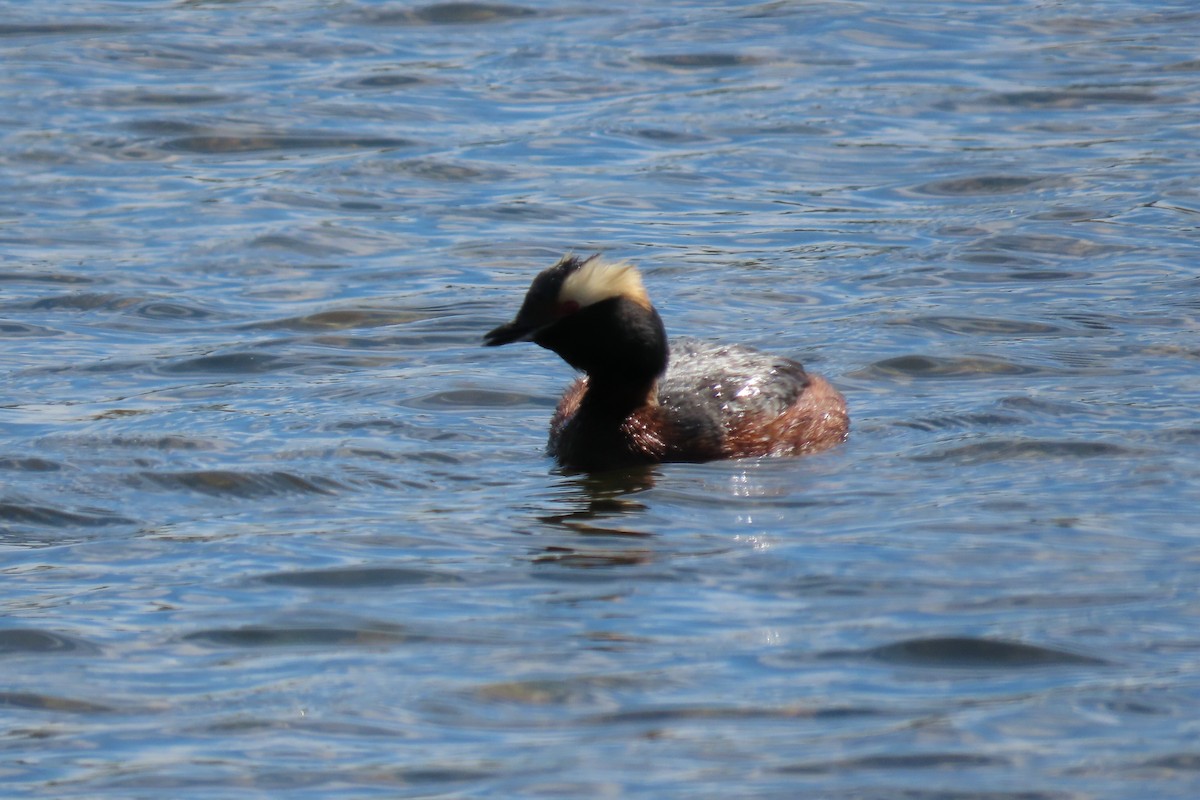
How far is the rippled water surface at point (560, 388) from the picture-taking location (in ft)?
24.2

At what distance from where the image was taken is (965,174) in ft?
58.1

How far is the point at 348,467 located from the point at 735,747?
4.09 m

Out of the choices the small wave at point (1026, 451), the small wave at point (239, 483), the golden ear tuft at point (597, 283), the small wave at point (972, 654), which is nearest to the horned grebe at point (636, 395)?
the golden ear tuft at point (597, 283)

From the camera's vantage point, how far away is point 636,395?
11.2 metres

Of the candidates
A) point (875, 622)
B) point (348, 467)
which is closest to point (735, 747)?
point (875, 622)

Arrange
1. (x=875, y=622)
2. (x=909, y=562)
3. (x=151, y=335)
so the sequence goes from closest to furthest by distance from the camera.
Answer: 1. (x=875, y=622)
2. (x=909, y=562)
3. (x=151, y=335)

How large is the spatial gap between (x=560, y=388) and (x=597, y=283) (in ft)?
6.72

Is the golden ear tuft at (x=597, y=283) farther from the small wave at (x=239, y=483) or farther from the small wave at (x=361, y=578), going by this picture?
the small wave at (x=361, y=578)

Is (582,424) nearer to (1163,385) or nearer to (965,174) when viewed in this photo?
(1163,385)

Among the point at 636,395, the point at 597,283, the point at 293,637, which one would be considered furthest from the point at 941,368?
the point at 293,637

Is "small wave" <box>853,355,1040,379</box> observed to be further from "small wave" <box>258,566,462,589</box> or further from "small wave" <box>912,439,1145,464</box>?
"small wave" <box>258,566,462,589</box>

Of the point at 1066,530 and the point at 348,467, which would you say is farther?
the point at 348,467

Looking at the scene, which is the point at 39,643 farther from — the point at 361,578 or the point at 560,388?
the point at 560,388

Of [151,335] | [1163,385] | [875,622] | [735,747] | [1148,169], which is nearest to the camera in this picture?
[735,747]
